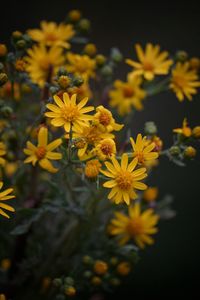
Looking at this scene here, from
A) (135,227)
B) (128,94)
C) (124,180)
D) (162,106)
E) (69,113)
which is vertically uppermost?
(162,106)

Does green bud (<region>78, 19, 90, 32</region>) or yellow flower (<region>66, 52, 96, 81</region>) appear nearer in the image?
yellow flower (<region>66, 52, 96, 81</region>)

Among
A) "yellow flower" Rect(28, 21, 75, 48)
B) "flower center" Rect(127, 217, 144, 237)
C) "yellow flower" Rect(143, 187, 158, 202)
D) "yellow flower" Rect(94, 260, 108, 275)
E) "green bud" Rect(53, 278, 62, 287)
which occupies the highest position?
"yellow flower" Rect(28, 21, 75, 48)

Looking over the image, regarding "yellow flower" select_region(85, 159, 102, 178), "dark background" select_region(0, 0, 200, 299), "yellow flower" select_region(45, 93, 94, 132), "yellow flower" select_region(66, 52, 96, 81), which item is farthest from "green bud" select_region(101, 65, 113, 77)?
"dark background" select_region(0, 0, 200, 299)

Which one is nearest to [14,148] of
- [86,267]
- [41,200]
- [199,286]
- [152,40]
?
[41,200]

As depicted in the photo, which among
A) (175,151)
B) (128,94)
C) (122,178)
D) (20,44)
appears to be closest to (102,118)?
(122,178)

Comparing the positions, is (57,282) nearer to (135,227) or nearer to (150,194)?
(135,227)

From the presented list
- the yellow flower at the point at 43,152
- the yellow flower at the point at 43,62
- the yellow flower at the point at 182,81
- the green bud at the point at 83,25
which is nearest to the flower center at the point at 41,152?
the yellow flower at the point at 43,152

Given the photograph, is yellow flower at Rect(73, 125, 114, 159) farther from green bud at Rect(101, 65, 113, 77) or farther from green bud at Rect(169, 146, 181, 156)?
green bud at Rect(101, 65, 113, 77)
